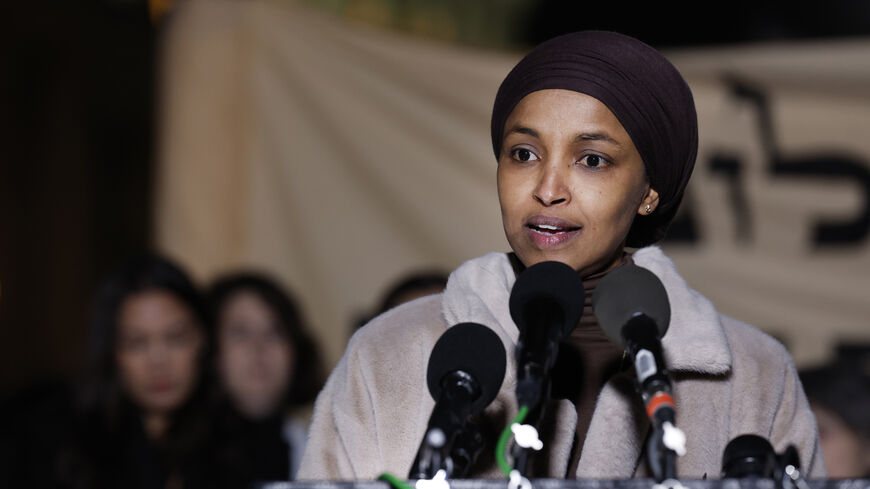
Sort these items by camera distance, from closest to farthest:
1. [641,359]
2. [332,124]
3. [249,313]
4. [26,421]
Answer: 1. [641,359]
2. [26,421]
3. [249,313]
4. [332,124]

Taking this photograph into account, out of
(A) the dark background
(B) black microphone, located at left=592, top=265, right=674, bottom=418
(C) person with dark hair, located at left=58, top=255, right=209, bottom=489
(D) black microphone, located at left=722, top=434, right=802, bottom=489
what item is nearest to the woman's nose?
(B) black microphone, located at left=592, top=265, right=674, bottom=418

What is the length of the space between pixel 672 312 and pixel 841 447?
4.85 ft

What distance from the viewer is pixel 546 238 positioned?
1.54 m

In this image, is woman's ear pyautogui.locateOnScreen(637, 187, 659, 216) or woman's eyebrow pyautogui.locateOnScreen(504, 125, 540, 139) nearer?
woman's eyebrow pyautogui.locateOnScreen(504, 125, 540, 139)

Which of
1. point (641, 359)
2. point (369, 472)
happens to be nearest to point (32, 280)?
point (369, 472)

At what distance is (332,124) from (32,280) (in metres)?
3.26

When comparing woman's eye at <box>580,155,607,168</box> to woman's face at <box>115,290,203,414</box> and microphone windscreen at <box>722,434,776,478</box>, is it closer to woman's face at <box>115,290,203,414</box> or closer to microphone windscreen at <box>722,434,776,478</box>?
microphone windscreen at <box>722,434,776,478</box>

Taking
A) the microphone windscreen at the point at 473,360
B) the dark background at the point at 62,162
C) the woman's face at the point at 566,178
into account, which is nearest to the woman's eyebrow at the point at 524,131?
the woman's face at the point at 566,178

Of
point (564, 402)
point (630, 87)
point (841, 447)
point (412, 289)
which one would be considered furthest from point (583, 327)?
point (412, 289)

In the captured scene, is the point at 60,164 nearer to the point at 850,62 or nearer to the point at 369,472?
the point at 850,62

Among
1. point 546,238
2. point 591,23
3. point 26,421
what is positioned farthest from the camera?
point 591,23

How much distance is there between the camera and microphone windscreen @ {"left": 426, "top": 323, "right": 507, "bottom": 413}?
3.95 feet

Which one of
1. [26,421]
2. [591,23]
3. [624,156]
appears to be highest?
[591,23]

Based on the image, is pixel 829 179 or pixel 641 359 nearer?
pixel 641 359
